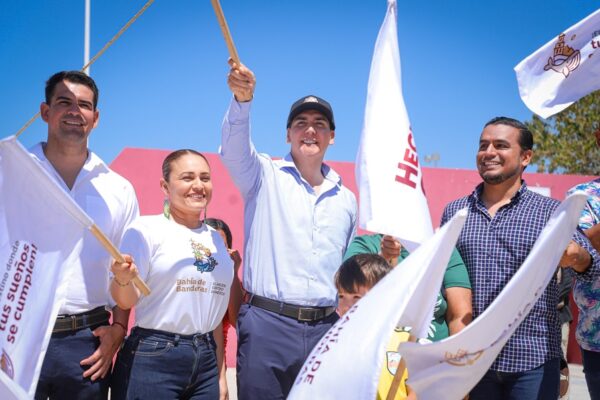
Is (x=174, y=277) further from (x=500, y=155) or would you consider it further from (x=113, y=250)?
(x=500, y=155)

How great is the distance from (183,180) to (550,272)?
1741 mm

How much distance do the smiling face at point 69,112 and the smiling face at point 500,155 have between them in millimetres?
1972

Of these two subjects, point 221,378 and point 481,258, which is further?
point 221,378

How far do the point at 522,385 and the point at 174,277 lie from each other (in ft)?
5.58

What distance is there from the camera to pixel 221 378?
11.2 feet

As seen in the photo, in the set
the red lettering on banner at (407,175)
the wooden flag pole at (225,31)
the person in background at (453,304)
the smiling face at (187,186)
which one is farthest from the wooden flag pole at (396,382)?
the wooden flag pole at (225,31)

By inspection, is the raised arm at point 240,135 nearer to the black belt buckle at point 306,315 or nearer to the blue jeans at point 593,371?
the black belt buckle at point 306,315

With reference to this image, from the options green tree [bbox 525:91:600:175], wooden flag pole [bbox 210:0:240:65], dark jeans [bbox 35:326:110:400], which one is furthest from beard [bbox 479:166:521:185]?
green tree [bbox 525:91:600:175]

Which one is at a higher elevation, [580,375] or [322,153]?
[322,153]

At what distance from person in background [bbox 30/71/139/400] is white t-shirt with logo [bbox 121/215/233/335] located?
166 millimetres

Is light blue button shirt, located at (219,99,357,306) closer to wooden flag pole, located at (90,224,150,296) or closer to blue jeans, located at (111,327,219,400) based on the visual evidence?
blue jeans, located at (111,327,219,400)

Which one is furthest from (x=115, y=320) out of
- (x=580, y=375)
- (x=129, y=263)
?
(x=580, y=375)

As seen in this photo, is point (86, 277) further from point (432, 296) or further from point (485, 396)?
point (485, 396)

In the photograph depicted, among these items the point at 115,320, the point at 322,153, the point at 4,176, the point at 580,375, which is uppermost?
the point at 322,153
